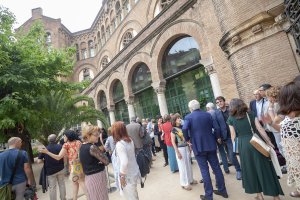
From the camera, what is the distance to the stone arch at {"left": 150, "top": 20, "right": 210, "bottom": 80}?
31.9 feet

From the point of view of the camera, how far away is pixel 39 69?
9266 mm

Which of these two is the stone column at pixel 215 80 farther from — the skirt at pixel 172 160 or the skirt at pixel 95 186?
the skirt at pixel 95 186

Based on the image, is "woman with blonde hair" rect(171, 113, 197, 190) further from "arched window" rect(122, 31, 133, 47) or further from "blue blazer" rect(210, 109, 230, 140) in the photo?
"arched window" rect(122, 31, 133, 47)

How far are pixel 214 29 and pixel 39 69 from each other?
788 centimetres

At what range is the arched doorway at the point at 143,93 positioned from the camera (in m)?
15.1

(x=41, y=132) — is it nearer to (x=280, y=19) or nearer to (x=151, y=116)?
(x=151, y=116)

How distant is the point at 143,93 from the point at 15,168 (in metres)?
12.5

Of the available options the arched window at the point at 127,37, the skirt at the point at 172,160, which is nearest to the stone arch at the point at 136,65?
the arched window at the point at 127,37

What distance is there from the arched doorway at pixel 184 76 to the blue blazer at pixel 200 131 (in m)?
6.60

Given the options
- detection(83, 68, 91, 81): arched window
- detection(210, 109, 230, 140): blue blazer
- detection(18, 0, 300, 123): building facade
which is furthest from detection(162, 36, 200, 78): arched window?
detection(83, 68, 91, 81): arched window

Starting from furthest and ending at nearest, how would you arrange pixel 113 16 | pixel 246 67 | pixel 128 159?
pixel 113 16
pixel 246 67
pixel 128 159

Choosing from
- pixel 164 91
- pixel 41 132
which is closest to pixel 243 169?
pixel 164 91

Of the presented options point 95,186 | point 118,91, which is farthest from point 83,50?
point 95,186

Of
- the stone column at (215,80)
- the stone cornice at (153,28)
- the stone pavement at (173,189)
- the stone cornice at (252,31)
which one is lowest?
the stone pavement at (173,189)
